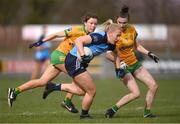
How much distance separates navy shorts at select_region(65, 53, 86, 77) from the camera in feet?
45.4

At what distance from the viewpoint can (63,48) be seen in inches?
601

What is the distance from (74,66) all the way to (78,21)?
146 ft

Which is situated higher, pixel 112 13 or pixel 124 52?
pixel 124 52

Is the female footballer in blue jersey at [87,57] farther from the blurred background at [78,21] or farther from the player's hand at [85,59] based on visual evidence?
the blurred background at [78,21]

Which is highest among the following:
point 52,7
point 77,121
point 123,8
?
point 123,8

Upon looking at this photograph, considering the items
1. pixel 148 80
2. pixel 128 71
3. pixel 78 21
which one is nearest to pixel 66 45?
pixel 128 71

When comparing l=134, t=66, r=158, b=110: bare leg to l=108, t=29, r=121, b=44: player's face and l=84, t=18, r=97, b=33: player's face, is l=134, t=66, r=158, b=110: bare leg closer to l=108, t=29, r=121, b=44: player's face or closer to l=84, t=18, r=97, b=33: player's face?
l=108, t=29, r=121, b=44: player's face

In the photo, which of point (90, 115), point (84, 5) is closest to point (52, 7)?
point (84, 5)

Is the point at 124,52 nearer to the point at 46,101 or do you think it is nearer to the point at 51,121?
the point at 51,121

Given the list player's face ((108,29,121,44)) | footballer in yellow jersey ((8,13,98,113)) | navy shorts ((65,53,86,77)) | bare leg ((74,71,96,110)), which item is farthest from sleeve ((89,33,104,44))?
footballer in yellow jersey ((8,13,98,113))

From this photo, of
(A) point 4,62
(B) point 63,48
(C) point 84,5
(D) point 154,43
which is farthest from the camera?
(C) point 84,5

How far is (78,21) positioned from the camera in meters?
58.2

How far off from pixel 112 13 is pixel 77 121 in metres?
39.9

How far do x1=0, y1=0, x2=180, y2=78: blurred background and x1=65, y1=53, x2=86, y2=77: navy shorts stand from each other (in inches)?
721
